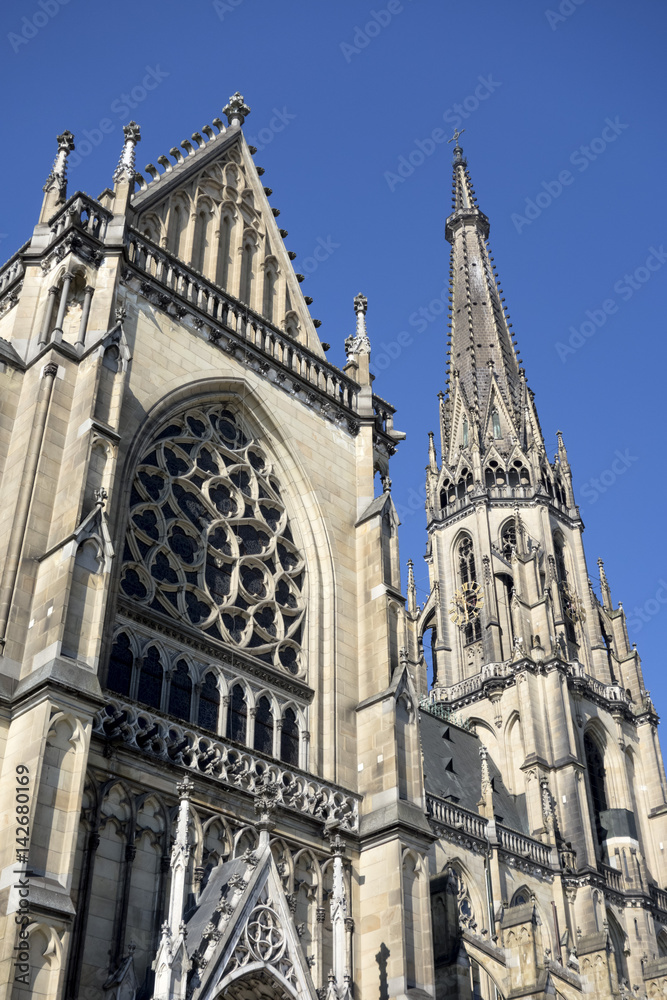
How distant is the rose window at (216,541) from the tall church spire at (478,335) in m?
35.1

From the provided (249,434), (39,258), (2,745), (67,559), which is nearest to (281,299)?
(249,434)

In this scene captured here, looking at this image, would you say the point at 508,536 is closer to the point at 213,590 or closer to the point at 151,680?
the point at 213,590

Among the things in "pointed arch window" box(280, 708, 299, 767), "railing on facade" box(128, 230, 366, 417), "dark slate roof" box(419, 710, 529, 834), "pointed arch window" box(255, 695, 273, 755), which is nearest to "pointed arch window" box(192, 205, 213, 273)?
"railing on facade" box(128, 230, 366, 417)

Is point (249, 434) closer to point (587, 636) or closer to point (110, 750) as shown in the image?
point (110, 750)

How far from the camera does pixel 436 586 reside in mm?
49500

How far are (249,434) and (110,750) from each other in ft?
24.0

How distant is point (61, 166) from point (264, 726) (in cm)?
994

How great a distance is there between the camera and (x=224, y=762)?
14578mm

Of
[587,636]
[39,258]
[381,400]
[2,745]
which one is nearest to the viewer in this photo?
[2,745]

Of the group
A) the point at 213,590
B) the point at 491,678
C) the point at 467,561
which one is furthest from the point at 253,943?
the point at 467,561

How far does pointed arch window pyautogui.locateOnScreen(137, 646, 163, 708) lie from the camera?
48.8 ft

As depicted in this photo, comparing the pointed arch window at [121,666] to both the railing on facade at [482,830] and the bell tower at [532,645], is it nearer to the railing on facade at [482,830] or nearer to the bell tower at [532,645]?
the railing on facade at [482,830]

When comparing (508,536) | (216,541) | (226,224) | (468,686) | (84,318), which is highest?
(508,536)

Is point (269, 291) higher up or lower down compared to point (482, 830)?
higher up
